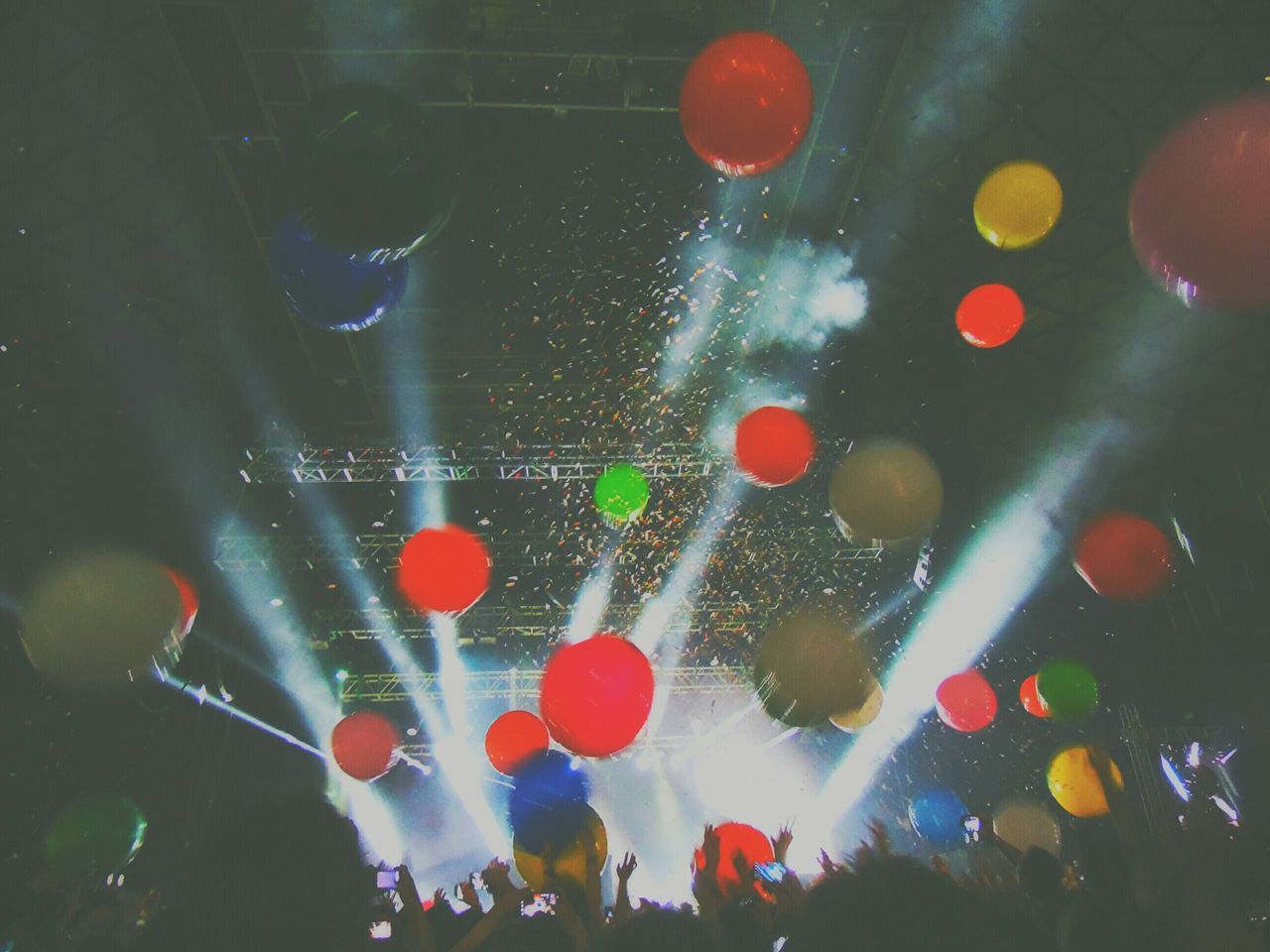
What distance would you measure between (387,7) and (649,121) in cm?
137

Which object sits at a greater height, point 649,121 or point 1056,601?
point 649,121

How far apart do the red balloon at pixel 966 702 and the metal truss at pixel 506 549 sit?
1.22 metres

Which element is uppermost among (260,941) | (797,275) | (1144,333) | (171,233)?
(171,233)

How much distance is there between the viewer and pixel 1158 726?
5.36m

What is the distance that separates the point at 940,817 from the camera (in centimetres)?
517

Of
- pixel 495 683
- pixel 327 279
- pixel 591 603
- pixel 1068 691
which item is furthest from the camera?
pixel 495 683

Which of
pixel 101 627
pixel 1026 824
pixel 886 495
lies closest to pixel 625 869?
pixel 886 495

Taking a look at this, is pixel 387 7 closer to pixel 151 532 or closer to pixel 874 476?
pixel 874 476

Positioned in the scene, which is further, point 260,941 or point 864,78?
point 864,78

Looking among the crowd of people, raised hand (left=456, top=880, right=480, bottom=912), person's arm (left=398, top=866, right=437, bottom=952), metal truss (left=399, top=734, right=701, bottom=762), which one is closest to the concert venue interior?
raised hand (left=456, top=880, right=480, bottom=912)

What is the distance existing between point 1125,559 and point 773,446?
2158mm

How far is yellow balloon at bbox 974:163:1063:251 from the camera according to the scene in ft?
10.3

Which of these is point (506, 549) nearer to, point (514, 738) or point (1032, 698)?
point (514, 738)

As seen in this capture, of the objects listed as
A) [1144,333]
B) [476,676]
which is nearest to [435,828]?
[476,676]
